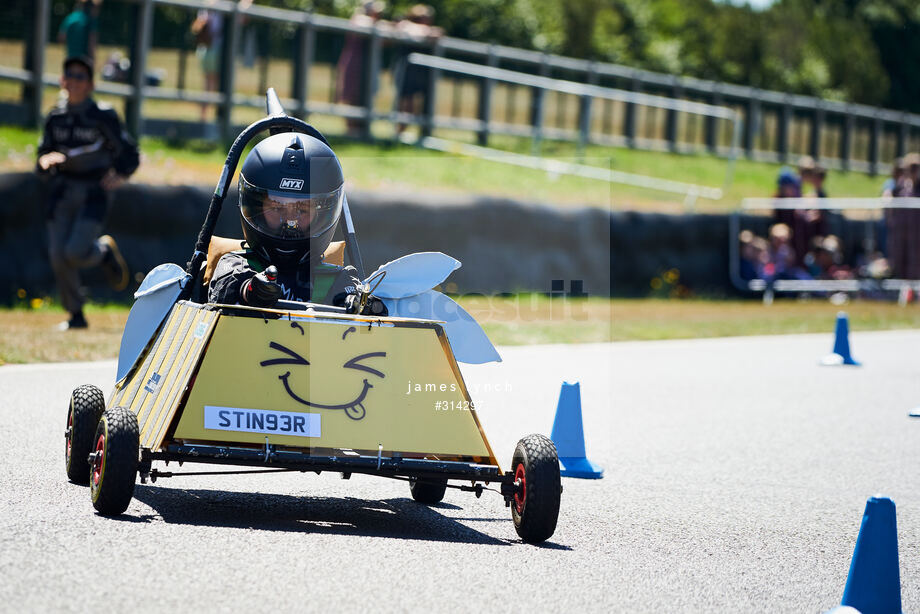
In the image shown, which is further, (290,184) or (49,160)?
(49,160)

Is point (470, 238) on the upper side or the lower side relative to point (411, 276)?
lower

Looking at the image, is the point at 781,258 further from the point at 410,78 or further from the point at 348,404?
the point at 348,404

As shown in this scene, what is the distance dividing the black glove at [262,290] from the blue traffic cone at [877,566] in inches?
99.9

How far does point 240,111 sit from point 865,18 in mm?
58526

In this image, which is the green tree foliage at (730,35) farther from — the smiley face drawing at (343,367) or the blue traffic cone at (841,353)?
the smiley face drawing at (343,367)

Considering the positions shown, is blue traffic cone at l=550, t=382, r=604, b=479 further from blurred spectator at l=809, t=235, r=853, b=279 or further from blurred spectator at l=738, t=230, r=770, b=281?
blurred spectator at l=809, t=235, r=853, b=279

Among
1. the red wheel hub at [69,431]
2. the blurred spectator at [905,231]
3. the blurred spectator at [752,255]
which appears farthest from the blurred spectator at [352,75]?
the red wheel hub at [69,431]

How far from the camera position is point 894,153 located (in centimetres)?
3516

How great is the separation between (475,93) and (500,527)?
1521 cm

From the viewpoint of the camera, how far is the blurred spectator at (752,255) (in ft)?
66.9

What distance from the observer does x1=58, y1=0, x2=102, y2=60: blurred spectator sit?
16078mm

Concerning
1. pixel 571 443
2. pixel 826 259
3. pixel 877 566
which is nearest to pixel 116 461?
pixel 877 566

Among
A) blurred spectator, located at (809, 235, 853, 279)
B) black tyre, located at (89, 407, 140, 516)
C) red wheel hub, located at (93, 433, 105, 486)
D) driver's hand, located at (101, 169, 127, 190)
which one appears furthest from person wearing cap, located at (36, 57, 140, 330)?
blurred spectator, located at (809, 235, 853, 279)

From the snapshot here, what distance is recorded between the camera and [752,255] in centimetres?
2048
